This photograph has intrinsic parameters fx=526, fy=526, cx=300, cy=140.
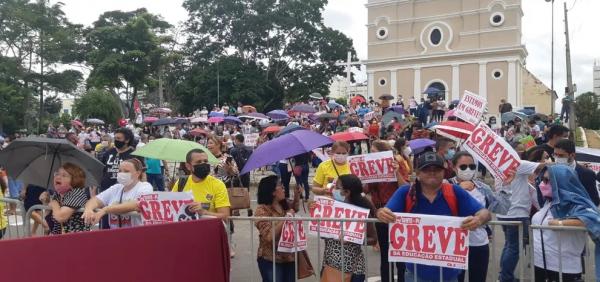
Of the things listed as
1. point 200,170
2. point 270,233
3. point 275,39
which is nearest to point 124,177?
point 200,170

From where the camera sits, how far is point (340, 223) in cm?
453

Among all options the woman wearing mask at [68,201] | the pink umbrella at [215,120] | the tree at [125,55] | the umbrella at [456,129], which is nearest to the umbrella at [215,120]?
the pink umbrella at [215,120]

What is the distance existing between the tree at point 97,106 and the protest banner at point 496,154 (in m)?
52.6

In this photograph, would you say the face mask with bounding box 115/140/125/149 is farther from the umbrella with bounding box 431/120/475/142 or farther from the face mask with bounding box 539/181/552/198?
the face mask with bounding box 539/181/552/198

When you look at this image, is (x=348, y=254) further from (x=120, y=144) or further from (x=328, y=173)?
(x=120, y=144)

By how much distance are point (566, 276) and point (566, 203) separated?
682 millimetres

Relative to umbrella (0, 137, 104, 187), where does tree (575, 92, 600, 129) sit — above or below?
above

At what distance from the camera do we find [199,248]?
4.42 m

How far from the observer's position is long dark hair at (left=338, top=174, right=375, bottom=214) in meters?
4.75

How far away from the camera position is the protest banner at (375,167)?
608 centimetres

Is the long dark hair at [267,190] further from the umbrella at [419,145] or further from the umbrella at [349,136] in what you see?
the umbrella at [349,136]

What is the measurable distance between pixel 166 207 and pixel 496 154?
10.2ft

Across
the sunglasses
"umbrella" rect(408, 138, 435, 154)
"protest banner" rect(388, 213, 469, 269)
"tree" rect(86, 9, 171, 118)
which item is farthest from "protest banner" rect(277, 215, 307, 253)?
"tree" rect(86, 9, 171, 118)

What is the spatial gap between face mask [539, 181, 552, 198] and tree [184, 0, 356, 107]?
44.6 metres
